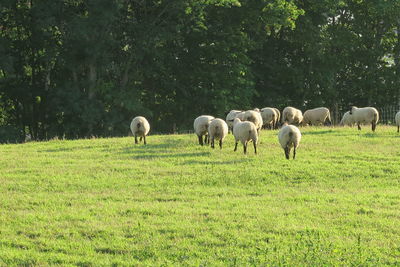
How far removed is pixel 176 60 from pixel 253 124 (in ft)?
66.7

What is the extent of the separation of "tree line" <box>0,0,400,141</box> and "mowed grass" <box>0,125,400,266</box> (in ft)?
39.7

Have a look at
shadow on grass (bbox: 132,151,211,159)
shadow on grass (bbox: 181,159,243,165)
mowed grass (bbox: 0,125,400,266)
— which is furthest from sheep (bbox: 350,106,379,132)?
shadow on grass (bbox: 181,159,243,165)

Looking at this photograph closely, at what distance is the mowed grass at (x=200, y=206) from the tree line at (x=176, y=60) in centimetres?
1209

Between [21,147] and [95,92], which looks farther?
[95,92]

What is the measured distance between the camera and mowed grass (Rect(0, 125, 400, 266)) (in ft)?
30.5

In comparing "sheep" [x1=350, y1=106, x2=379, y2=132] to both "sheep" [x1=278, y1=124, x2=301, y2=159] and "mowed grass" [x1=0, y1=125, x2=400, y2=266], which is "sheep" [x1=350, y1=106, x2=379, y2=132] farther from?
"sheep" [x1=278, y1=124, x2=301, y2=159]

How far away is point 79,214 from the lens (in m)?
11.7

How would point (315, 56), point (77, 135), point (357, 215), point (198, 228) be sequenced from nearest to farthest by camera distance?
→ point (198, 228)
point (357, 215)
point (77, 135)
point (315, 56)

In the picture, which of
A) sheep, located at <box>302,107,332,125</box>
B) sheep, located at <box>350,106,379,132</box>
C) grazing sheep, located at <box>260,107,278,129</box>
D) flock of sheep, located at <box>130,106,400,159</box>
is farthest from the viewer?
sheep, located at <box>302,107,332,125</box>

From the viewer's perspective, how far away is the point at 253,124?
1959cm

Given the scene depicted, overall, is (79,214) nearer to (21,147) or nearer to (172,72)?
(21,147)

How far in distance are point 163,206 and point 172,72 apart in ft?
90.5

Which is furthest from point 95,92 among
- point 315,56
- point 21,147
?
point 315,56

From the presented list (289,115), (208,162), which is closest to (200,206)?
(208,162)
